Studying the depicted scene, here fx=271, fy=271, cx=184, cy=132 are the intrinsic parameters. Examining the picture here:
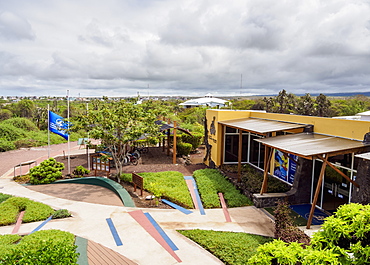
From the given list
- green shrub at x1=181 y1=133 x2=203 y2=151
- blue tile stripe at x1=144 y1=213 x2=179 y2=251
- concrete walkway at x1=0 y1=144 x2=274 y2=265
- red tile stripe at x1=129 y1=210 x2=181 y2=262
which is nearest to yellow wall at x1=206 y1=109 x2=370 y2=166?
concrete walkway at x1=0 y1=144 x2=274 y2=265

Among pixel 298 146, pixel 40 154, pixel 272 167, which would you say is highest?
pixel 298 146

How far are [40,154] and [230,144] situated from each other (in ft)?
53.2

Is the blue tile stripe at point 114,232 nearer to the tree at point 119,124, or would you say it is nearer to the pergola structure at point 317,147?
the tree at point 119,124

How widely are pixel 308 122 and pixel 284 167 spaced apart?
8.61ft

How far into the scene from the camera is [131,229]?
828 cm

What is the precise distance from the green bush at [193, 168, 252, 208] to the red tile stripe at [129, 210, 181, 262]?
252 centimetres

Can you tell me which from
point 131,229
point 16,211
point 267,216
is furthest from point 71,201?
point 267,216

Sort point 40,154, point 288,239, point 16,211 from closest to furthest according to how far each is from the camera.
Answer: point 288,239 < point 16,211 < point 40,154

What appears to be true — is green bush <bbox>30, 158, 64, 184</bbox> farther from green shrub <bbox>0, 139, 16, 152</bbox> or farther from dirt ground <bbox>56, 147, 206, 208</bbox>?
green shrub <bbox>0, 139, 16, 152</bbox>

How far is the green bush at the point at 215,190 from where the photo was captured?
1064 centimetres

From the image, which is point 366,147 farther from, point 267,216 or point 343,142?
point 267,216

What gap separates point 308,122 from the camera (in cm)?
→ 1091

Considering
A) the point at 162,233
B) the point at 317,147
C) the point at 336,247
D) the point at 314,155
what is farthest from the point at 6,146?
the point at 336,247

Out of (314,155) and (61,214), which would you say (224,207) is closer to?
(314,155)
